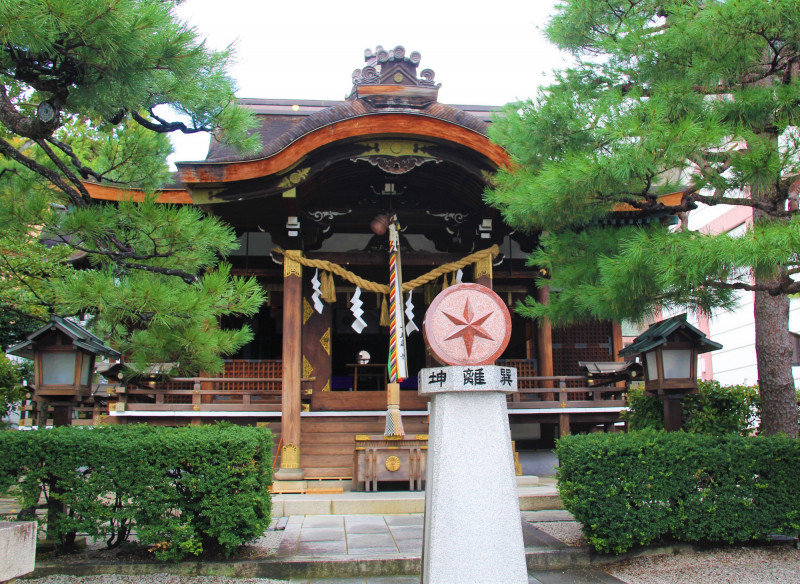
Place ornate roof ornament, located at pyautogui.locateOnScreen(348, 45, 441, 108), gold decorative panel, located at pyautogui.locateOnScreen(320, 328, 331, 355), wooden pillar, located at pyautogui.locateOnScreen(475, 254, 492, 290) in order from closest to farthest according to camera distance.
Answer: ornate roof ornament, located at pyautogui.locateOnScreen(348, 45, 441, 108)
wooden pillar, located at pyautogui.locateOnScreen(475, 254, 492, 290)
gold decorative panel, located at pyautogui.locateOnScreen(320, 328, 331, 355)

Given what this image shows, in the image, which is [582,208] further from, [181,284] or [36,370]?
[36,370]

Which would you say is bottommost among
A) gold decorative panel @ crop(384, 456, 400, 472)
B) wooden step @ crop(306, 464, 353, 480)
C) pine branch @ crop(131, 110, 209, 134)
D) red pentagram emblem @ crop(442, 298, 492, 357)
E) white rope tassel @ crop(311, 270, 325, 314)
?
wooden step @ crop(306, 464, 353, 480)

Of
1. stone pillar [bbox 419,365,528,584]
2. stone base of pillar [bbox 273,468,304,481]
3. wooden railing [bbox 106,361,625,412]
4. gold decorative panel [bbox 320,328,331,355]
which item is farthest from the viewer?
gold decorative panel [bbox 320,328,331,355]

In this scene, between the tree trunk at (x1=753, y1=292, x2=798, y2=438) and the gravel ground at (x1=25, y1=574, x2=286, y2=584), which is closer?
the gravel ground at (x1=25, y1=574, x2=286, y2=584)

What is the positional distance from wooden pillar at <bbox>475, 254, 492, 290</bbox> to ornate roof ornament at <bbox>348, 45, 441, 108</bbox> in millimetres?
2822

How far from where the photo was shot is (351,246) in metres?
12.8

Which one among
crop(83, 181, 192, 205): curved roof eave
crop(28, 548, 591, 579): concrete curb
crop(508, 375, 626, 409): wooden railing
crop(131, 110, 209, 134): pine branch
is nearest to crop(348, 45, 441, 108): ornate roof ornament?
crop(83, 181, 192, 205): curved roof eave

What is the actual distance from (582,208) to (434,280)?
5.61 m

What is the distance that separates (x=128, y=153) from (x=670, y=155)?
551cm

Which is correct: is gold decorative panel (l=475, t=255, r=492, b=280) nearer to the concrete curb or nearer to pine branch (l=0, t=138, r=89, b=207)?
the concrete curb

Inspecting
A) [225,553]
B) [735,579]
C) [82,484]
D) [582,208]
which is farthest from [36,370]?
[735,579]

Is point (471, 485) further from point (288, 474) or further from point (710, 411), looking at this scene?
point (288, 474)

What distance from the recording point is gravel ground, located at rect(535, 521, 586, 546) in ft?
19.5

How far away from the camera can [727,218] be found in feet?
51.8
